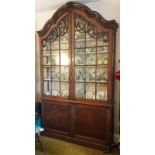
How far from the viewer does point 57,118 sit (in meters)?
3.27

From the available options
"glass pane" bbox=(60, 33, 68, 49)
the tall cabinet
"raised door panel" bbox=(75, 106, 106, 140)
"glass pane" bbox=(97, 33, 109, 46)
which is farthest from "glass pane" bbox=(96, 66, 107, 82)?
"glass pane" bbox=(60, 33, 68, 49)

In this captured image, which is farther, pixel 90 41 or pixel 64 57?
pixel 64 57

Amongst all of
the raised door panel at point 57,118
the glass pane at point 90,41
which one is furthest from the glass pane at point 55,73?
the glass pane at point 90,41

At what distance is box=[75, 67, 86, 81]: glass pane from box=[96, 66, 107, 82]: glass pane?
264 mm

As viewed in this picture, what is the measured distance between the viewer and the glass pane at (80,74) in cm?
307

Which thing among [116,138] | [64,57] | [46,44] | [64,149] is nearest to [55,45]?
[46,44]

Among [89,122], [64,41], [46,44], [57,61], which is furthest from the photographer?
[46,44]

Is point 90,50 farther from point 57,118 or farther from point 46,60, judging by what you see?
point 57,118

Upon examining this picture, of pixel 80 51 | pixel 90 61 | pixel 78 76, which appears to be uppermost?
pixel 80 51

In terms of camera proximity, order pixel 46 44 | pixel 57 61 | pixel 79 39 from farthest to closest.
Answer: pixel 46 44
pixel 57 61
pixel 79 39

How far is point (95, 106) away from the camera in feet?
9.35

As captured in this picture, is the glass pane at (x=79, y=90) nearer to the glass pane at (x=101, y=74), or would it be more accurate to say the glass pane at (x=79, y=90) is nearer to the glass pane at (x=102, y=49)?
the glass pane at (x=101, y=74)

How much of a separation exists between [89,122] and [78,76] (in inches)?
32.1
